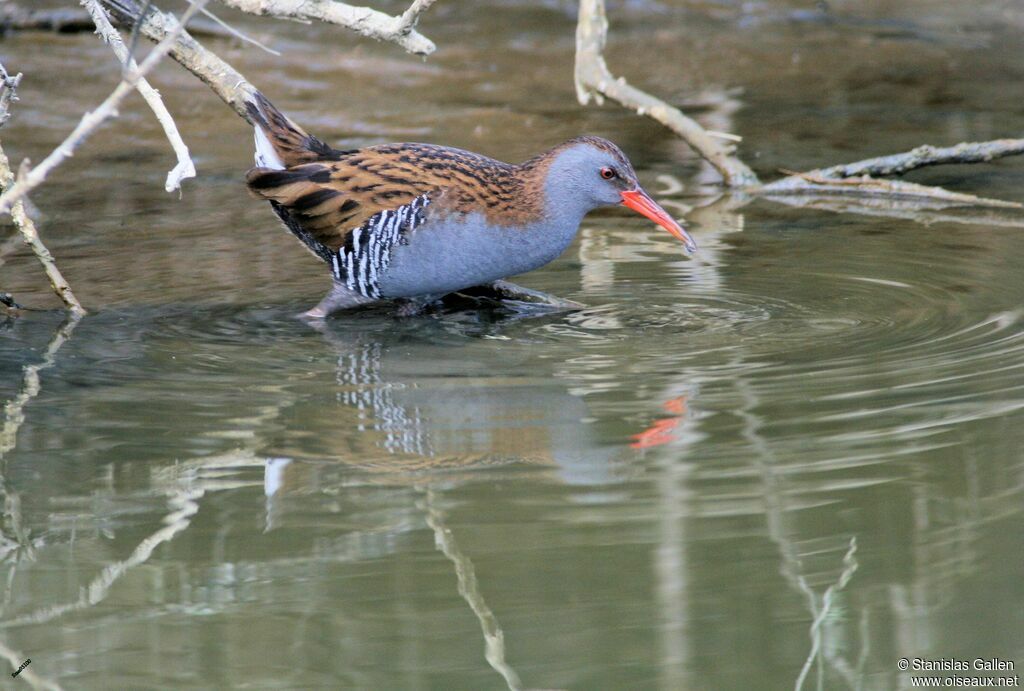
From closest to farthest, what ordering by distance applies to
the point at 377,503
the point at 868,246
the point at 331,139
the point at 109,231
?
the point at 377,503 < the point at 868,246 < the point at 109,231 < the point at 331,139

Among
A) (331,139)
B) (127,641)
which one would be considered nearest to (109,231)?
(331,139)

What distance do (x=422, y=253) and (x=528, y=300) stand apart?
557mm

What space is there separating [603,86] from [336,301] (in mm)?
2283

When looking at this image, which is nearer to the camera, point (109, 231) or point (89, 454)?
point (89, 454)

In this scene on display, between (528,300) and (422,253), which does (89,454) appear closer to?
(422,253)

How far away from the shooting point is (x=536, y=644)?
2.84 m

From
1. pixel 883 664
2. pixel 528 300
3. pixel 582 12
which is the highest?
pixel 582 12

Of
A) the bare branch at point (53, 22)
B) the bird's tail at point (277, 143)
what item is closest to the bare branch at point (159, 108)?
the bird's tail at point (277, 143)

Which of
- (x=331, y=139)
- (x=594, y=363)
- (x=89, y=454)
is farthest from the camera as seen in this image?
(x=331, y=139)

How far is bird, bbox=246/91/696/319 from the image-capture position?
524 cm

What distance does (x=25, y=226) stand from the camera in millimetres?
5109

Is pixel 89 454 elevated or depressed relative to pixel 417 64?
depressed

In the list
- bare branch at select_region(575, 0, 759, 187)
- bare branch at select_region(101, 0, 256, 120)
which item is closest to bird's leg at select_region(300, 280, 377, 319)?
bare branch at select_region(101, 0, 256, 120)

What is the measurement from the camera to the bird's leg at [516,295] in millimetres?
5508
